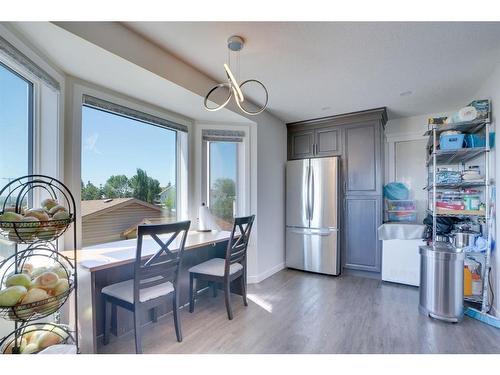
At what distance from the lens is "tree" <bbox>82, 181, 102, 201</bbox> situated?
7.02 ft

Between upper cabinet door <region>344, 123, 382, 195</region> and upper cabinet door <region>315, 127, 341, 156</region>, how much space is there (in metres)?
0.13

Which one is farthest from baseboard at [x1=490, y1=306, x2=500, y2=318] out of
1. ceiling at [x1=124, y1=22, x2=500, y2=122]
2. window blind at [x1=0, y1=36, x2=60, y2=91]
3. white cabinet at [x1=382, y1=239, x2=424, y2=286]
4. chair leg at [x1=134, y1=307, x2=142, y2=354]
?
window blind at [x1=0, y1=36, x2=60, y2=91]

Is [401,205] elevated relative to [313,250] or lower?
elevated

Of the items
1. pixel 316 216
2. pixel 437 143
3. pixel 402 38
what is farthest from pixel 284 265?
pixel 402 38

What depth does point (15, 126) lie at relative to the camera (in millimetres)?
1638

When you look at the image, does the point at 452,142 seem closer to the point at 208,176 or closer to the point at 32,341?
the point at 208,176

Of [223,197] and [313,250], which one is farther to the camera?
[313,250]

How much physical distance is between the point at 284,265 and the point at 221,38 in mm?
3252

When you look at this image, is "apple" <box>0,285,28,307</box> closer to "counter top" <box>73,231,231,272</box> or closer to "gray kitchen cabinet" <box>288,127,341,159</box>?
"counter top" <box>73,231,231,272</box>

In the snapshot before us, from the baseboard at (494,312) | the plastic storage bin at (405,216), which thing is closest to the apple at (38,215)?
the baseboard at (494,312)

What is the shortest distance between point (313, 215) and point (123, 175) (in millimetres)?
2553

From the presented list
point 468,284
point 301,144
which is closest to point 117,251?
point 301,144
